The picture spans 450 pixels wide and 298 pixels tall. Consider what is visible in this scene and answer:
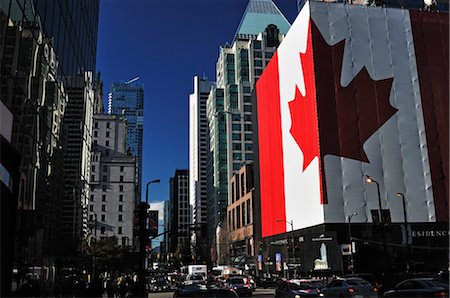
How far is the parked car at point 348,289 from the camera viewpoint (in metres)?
24.3

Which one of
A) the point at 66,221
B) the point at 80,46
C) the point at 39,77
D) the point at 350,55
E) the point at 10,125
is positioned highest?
the point at 350,55

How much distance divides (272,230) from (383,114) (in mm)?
28358

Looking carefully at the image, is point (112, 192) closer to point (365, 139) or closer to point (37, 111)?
point (365, 139)

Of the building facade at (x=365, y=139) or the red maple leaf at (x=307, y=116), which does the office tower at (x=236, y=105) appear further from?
the red maple leaf at (x=307, y=116)

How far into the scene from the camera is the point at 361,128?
63156 mm

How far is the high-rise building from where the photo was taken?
1931 cm

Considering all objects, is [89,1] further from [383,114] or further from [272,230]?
[272,230]

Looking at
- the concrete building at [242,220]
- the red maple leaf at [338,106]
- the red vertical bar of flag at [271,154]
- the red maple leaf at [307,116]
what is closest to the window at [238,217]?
the concrete building at [242,220]

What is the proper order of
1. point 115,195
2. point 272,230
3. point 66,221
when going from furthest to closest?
point 115,195, point 272,230, point 66,221

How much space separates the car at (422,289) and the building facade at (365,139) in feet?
117

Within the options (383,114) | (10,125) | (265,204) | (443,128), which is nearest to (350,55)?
(383,114)

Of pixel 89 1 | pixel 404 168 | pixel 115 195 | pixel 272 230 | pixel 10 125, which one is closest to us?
pixel 10 125

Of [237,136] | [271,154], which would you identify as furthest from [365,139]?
[237,136]

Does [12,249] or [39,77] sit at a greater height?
[39,77]
